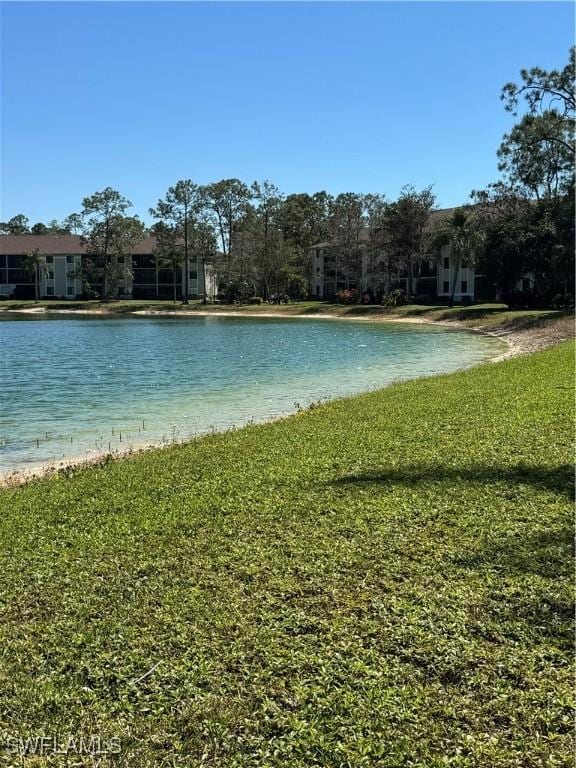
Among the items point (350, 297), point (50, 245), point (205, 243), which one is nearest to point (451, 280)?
point (350, 297)

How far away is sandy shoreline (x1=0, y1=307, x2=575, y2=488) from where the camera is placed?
10.5 metres

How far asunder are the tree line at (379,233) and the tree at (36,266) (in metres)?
7.89

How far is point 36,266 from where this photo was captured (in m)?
107

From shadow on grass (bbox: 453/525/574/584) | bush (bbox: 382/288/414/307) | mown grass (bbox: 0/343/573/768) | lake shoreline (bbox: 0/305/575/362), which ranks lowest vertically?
mown grass (bbox: 0/343/573/768)

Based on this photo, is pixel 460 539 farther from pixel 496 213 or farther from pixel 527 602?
pixel 496 213

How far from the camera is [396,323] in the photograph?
64.2 metres

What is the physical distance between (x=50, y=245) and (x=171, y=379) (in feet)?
319

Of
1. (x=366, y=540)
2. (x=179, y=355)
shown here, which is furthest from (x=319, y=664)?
(x=179, y=355)

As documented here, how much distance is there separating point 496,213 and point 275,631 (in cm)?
6224

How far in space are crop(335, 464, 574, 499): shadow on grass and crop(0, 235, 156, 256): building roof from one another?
4131 inches

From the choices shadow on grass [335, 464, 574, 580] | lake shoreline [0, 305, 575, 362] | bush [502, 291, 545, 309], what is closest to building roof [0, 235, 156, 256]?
lake shoreline [0, 305, 575, 362]

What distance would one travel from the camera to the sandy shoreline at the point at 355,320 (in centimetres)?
1049

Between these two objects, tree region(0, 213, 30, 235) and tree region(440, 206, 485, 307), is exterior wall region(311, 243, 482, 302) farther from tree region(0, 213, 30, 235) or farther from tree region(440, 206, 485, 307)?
tree region(0, 213, 30, 235)

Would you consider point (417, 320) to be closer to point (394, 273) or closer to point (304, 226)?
point (394, 273)
